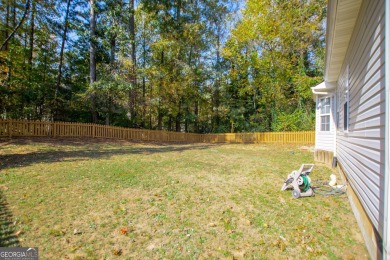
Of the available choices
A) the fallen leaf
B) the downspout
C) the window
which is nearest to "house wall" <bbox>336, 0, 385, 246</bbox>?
the downspout

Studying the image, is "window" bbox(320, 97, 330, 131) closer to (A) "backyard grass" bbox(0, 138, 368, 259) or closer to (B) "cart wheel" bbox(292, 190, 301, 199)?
(A) "backyard grass" bbox(0, 138, 368, 259)

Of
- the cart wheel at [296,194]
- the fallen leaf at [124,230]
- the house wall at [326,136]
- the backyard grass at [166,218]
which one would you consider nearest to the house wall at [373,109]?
the backyard grass at [166,218]

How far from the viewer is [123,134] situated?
14.6 meters

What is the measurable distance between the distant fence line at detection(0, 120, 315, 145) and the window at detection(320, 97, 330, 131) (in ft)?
21.6

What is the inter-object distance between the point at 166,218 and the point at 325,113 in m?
7.89

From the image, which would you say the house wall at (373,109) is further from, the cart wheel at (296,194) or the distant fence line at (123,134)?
the distant fence line at (123,134)

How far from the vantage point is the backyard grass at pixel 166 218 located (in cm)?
246

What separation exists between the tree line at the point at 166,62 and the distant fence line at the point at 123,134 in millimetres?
1516

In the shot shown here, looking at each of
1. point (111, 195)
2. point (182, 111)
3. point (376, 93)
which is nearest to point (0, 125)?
point (111, 195)

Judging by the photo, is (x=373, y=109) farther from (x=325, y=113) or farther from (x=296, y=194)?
(x=325, y=113)

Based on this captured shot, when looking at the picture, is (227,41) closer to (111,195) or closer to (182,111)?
(182,111)

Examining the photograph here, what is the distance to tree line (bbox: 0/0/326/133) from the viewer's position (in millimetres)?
14094

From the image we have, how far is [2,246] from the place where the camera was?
2344 mm

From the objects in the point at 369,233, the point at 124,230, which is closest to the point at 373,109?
the point at 369,233
